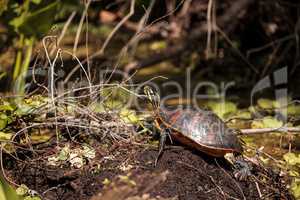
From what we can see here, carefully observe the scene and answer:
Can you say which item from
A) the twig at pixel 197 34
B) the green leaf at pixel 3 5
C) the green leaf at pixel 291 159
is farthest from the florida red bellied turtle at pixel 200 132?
the twig at pixel 197 34

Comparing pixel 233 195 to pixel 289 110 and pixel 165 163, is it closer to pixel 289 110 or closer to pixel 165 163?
pixel 165 163

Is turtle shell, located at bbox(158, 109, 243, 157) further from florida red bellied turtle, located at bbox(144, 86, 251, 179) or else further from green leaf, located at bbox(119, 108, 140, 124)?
green leaf, located at bbox(119, 108, 140, 124)

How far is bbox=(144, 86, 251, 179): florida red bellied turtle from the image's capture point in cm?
257

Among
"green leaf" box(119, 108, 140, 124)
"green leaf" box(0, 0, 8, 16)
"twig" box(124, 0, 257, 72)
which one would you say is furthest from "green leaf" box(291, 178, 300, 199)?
"twig" box(124, 0, 257, 72)

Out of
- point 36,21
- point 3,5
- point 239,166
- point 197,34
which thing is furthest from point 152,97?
point 197,34

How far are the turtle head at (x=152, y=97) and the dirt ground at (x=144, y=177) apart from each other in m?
0.25

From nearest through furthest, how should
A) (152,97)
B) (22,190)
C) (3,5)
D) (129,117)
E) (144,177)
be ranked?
(144,177) < (22,190) < (152,97) < (129,117) < (3,5)

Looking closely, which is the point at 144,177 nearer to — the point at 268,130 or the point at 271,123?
the point at 268,130

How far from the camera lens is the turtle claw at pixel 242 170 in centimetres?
254

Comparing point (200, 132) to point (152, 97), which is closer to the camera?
point (200, 132)

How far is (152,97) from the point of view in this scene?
112 inches

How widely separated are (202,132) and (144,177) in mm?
566

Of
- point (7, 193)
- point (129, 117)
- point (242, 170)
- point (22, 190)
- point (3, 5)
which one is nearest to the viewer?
point (7, 193)

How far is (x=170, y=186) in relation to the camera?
233cm
